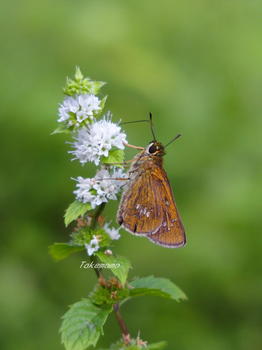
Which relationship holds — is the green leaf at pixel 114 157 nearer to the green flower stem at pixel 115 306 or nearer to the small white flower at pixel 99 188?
the small white flower at pixel 99 188

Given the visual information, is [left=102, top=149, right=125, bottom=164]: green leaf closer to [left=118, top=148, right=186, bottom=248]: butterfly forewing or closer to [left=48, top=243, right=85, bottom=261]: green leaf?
[left=118, top=148, right=186, bottom=248]: butterfly forewing

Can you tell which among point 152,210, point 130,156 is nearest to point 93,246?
point 152,210

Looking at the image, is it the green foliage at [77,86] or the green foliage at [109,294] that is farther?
the green foliage at [109,294]

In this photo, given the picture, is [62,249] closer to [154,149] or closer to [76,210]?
[76,210]

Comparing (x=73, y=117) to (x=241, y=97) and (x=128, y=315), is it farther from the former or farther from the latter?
(x=241, y=97)

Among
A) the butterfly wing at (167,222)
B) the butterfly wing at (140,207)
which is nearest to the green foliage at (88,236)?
the butterfly wing at (140,207)

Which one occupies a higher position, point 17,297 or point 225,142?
point 225,142

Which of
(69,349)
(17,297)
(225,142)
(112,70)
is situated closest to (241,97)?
(225,142)

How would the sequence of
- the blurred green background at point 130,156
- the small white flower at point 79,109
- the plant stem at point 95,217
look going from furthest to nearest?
1. the blurred green background at point 130,156
2. the plant stem at point 95,217
3. the small white flower at point 79,109
